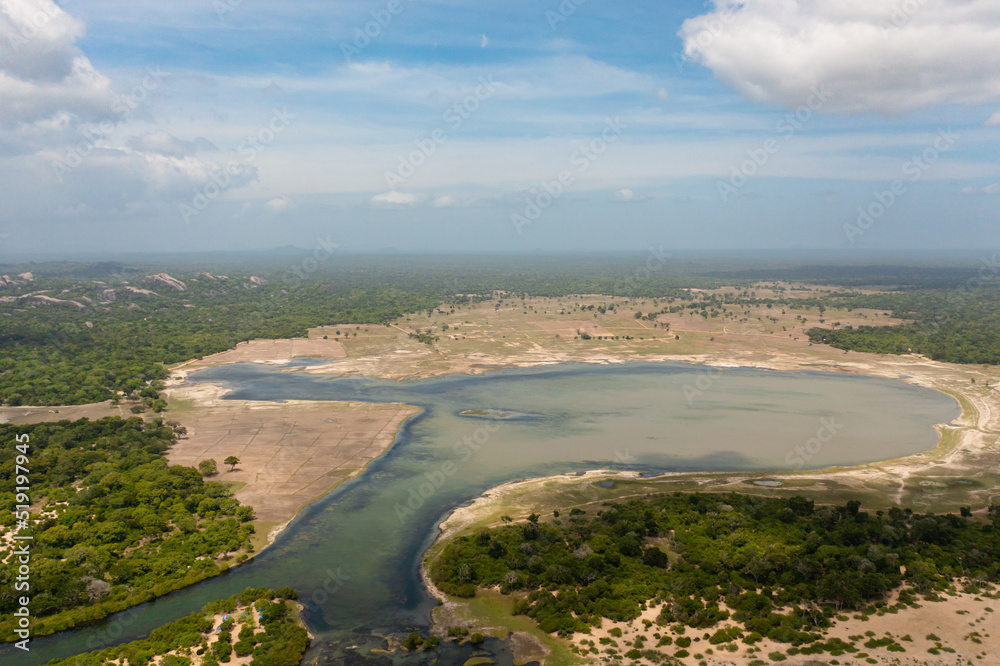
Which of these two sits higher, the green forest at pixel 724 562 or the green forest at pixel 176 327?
the green forest at pixel 176 327

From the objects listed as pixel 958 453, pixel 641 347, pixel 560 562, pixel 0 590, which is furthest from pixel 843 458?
pixel 0 590

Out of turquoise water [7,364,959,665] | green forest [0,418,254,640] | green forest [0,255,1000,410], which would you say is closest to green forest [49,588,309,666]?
turquoise water [7,364,959,665]

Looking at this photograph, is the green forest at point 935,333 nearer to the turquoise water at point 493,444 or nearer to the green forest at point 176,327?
the green forest at point 176,327

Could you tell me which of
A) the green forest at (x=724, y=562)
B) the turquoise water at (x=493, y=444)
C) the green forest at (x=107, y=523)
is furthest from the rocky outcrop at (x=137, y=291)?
the green forest at (x=724, y=562)

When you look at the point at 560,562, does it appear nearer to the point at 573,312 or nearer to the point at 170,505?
the point at 170,505

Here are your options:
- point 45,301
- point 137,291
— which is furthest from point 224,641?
point 137,291

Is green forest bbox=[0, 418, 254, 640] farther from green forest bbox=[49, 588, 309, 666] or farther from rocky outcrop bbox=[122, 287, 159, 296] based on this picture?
rocky outcrop bbox=[122, 287, 159, 296]

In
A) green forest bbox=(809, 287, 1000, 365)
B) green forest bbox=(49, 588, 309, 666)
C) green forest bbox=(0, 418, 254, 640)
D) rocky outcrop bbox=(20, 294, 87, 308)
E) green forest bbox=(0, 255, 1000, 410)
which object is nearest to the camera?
green forest bbox=(49, 588, 309, 666)
